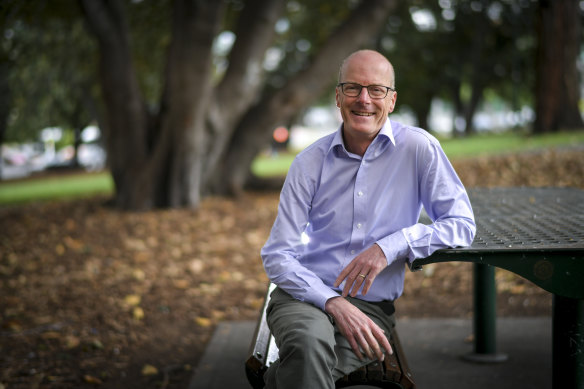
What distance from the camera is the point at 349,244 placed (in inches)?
109

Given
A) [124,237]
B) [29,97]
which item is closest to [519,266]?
[124,237]

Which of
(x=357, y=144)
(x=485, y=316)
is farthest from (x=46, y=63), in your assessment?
(x=357, y=144)

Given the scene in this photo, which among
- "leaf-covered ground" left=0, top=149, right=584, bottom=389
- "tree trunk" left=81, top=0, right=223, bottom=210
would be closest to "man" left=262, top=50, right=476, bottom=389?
"leaf-covered ground" left=0, top=149, right=584, bottom=389

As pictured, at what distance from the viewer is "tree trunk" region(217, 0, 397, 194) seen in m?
10.5

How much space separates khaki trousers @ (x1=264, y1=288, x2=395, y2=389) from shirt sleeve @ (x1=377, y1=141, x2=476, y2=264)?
41 centimetres

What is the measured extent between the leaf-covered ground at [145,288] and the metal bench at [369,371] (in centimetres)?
148

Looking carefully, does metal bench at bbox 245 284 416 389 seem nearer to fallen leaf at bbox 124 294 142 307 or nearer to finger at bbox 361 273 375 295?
finger at bbox 361 273 375 295

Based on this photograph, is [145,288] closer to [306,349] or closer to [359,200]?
[359,200]

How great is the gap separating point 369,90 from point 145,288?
13.5 ft

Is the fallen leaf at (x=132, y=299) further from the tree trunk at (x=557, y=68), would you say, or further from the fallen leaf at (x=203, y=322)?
the tree trunk at (x=557, y=68)

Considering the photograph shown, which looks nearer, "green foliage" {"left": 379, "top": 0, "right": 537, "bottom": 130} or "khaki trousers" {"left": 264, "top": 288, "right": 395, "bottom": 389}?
"khaki trousers" {"left": 264, "top": 288, "right": 395, "bottom": 389}

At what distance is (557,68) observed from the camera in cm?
1352

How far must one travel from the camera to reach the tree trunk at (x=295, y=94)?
10.5 m

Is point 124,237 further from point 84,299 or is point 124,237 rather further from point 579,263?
point 579,263
